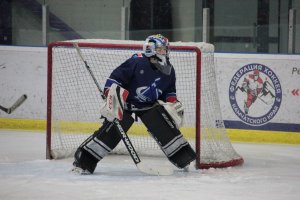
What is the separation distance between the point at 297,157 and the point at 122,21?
2.37 meters

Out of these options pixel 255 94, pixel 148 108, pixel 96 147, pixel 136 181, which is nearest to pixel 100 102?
pixel 255 94

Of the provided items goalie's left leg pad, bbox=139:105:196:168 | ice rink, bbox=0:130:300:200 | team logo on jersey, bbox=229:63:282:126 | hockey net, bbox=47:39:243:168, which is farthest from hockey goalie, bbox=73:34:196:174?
team logo on jersey, bbox=229:63:282:126

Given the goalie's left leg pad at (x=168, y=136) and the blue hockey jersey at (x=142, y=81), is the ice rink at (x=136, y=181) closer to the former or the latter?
the goalie's left leg pad at (x=168, y=136)

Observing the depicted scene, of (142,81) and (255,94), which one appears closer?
(142,81)

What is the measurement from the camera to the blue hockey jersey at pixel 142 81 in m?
4.98

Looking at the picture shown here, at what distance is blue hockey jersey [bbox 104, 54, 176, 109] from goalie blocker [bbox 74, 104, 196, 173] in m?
0.08

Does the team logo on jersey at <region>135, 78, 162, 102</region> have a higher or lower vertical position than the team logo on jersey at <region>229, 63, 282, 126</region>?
higher

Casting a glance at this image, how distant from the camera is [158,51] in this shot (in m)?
5.00

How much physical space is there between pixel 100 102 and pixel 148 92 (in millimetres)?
1646

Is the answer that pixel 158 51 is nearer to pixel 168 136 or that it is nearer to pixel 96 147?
pixel 168 136

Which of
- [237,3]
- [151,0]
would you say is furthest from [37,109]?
[237,3]

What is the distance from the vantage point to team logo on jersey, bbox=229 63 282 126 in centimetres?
668

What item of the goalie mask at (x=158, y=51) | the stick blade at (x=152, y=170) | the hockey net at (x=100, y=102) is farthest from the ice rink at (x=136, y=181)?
the goalie mask at (x=158, y=51)

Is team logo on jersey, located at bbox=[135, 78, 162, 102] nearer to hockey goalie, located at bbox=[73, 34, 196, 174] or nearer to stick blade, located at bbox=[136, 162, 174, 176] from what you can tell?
hockey goalie, located at bbox=[73, 34, 196, 174]
